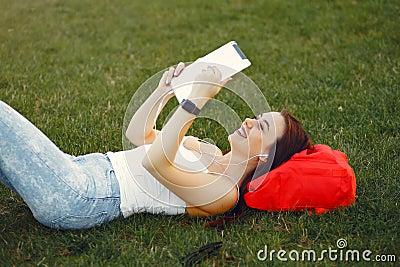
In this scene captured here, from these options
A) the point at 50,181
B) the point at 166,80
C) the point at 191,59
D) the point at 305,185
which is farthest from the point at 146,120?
the point at 191,59

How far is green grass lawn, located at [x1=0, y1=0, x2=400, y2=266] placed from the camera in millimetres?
2861

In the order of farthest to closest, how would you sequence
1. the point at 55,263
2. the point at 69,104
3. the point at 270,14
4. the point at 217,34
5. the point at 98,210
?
the point at 270,14 → the point at 217,34 → the point at 69,104 → the point at 98,210 → the point at 55,263

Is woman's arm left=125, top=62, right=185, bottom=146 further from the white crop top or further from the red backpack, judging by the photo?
the red backpack

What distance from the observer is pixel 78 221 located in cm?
290

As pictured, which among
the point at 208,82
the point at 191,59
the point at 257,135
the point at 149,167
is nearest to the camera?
the point at 208,82

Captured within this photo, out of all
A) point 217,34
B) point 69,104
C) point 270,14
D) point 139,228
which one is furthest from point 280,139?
point 270,14

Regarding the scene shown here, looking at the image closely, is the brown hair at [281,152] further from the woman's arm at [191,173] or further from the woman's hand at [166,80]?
the woman's hand at [166,80]

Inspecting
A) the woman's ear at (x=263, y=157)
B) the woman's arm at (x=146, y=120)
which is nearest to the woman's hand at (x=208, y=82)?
the woman's arm at (x=146, y=120)

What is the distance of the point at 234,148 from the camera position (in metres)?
3.02

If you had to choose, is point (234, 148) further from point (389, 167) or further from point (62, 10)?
point (62, 10)

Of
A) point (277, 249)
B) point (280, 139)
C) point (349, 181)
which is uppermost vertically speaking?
point (280, 139)

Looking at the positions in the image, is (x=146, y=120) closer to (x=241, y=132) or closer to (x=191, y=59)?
(x=241, y=132)

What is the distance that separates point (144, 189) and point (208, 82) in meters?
0.68

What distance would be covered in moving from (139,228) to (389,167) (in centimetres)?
162
